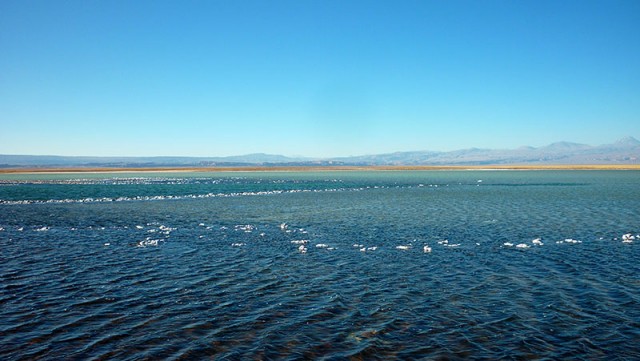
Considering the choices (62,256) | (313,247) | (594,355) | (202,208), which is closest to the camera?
(594,355)

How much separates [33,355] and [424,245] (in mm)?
20222

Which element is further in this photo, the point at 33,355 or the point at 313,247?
the point at 313,247

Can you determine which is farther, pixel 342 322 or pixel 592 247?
pixel 592 247

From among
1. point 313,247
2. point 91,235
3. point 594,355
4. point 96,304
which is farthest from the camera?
point 91,235

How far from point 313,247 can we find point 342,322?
12366 mm

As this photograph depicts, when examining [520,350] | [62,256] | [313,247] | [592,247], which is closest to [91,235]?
[62,256]

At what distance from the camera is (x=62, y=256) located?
24109mm

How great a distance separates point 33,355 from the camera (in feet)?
38.8

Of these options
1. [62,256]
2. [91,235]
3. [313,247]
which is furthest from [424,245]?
[91,235]

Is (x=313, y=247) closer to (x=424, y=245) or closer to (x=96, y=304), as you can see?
(x=424, y=245)

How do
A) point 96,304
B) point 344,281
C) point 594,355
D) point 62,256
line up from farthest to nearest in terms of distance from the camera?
1. point 62,256
2. point 344,281
3. point 96,304
4. point 594,355

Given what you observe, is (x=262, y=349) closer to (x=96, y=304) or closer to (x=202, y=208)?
(x=96, y=304)

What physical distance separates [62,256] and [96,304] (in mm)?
9926

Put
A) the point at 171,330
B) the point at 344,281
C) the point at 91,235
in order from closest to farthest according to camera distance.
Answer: the point at 171,330, the point at 344,281, the point at 91,235
